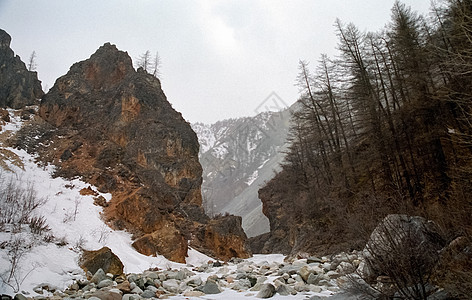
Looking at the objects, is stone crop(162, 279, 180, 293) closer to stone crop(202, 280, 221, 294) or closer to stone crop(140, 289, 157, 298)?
stone crop(202, 280, 221, 294)

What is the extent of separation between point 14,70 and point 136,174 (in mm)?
18321

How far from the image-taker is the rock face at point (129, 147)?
17531 millimetres

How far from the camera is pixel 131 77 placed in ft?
103

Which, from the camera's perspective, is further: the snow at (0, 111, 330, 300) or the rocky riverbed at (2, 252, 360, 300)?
the snow at (0, 111, 330, 300)

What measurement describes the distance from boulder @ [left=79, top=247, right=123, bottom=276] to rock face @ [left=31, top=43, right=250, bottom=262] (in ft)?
20.8

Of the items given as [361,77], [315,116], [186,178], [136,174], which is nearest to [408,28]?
[361,77]

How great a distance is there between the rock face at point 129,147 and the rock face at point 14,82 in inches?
69.4

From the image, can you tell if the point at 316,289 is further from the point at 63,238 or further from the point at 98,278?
the point at 63,238

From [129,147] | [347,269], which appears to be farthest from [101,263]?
[129,147]

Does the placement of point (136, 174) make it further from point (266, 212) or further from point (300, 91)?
point (266, 212)

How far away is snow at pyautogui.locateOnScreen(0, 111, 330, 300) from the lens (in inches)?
268

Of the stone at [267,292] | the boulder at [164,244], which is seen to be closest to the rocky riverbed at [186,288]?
the stone at [267,292]

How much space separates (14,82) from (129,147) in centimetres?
1300

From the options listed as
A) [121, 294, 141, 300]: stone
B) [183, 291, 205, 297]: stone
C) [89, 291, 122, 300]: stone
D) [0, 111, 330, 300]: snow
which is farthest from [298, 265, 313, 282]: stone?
[89, 291, 122, 300]: stone
